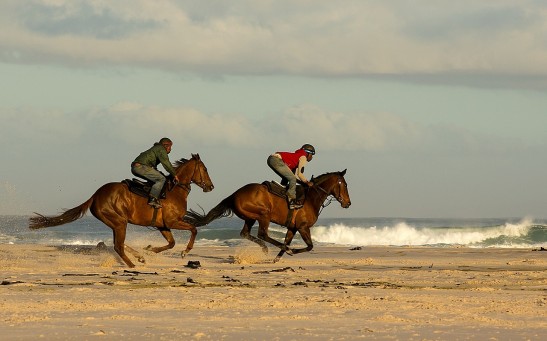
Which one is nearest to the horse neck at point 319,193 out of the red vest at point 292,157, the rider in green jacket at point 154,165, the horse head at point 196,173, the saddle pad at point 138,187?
the red vest at point 292,157

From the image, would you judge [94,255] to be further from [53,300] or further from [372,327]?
[372,327]

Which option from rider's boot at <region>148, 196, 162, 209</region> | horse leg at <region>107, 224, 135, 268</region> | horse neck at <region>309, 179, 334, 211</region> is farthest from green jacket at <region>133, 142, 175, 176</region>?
horse neck at <region>309, 179, 334, 211</region>

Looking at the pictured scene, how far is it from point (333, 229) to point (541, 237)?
9733 mm

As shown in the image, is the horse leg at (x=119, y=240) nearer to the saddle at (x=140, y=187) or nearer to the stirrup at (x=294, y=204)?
the saddle at (x=140, y=187)

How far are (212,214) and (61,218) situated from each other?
3339mm

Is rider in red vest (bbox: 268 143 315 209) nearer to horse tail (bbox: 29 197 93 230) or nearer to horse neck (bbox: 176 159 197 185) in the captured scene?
horse neck (bbox: 176 159 197 185)

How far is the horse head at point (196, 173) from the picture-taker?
22.7 m

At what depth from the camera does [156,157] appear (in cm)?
2222

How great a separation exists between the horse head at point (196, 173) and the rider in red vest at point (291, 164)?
1505mm

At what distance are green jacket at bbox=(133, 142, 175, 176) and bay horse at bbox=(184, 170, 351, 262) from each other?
2185 mm

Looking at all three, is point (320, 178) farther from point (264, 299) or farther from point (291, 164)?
point (264, 299)

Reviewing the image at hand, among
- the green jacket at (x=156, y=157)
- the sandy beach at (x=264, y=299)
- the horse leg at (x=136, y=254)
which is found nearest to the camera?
the sandy beach at (x=264, y=299)

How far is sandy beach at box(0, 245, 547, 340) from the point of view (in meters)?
11.1

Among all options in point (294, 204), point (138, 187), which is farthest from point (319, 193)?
point (138, 187)
